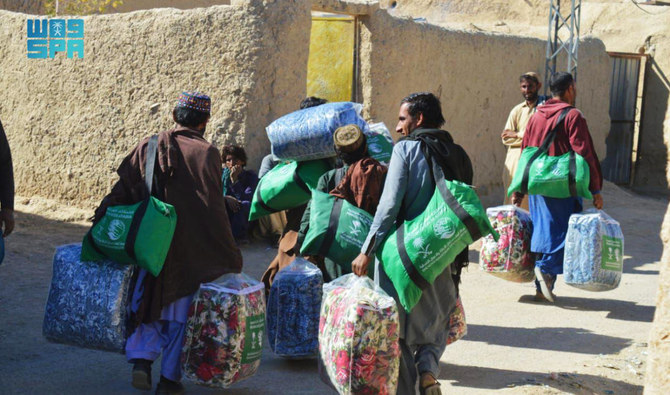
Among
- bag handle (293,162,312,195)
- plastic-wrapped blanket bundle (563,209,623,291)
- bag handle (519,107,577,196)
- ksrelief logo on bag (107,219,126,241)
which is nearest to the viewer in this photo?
ksrelief logo on bag (107,219,126,241)

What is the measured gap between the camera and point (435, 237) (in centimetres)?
373

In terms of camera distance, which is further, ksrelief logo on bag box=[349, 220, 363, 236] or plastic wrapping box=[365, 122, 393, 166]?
plastic wrapping box=[365, 122, 393, 166]

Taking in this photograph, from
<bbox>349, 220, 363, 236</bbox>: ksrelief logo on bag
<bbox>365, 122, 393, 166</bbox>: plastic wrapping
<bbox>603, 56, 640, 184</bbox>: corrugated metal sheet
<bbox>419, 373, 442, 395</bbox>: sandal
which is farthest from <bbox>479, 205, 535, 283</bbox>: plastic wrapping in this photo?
<bbox>603, 56, 640, 184</bbox>: corrugated metal sheet

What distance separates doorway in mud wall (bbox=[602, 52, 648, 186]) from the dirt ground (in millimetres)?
7139

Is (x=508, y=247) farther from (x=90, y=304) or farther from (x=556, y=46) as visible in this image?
(x=556, y=46)

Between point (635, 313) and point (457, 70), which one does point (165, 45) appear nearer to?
point (457, 70)

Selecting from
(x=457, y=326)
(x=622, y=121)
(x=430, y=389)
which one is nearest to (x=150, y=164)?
(x=430, y=389)

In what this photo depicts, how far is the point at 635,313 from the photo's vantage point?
671cm

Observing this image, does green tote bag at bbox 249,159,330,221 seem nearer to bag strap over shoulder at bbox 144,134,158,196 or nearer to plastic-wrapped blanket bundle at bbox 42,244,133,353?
bag strap over shoulder at bbox 144,134,158,196

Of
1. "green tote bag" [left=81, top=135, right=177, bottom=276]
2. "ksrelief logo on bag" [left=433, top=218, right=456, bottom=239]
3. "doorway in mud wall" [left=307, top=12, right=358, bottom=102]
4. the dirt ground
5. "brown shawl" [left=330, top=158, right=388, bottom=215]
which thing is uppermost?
"doorway in mud wall" [left=307, top=12, right=358, bottom=102]

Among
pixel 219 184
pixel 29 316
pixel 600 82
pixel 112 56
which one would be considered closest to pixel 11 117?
pixel 112 56

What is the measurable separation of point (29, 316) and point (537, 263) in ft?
12.1

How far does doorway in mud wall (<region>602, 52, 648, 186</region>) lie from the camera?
15.1m

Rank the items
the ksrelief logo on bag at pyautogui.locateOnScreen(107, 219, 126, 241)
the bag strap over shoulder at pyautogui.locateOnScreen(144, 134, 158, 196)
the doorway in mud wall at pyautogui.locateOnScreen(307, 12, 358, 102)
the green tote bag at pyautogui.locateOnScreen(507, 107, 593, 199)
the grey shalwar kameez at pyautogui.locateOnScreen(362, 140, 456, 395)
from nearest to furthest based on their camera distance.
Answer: the grey shalwar kameez at pyautogui.locateOnScreen(362, 140, 456, 395)
the ksrelief logo on bag at pyautogui.locateOnScreen(107, 219, 126, 241)
the bag strap over shoulder at pyautogui.locateOnScreen(144, 134, 158, 196)
the green tote bag at pyautogui.locateOnScreen(507, 107, 593, 199)
the doorway in mud wall at pyautogui.locateOnScreen(307, 12, 358, 102)
